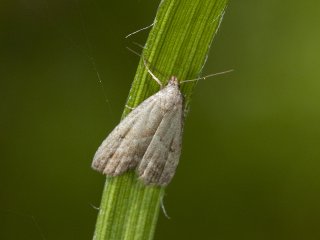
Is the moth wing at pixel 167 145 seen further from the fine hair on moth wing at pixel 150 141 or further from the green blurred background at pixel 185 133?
the green blurred background at pixel 185 133

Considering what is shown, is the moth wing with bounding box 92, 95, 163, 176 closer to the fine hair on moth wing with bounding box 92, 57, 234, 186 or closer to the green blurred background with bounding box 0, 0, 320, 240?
the fine hair on moth wing with bounding box 92, 57, 234, 186

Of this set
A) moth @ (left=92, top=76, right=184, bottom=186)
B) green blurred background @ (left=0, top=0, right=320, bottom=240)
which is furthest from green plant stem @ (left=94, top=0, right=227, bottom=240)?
green blurred background @ (left=0, top=0, right=320, bottom=240)

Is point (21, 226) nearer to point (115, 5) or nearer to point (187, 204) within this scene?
point (187, 204)

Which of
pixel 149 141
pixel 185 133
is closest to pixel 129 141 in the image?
pixel 149 141

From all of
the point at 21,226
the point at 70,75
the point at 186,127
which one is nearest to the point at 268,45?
the point at 186,127

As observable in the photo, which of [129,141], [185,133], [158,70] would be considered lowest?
[129,141]

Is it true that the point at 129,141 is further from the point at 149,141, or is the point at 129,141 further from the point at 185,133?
the point at 185,133

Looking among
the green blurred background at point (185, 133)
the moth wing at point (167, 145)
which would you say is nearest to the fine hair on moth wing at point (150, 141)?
the moth wing at point (167, 145)
